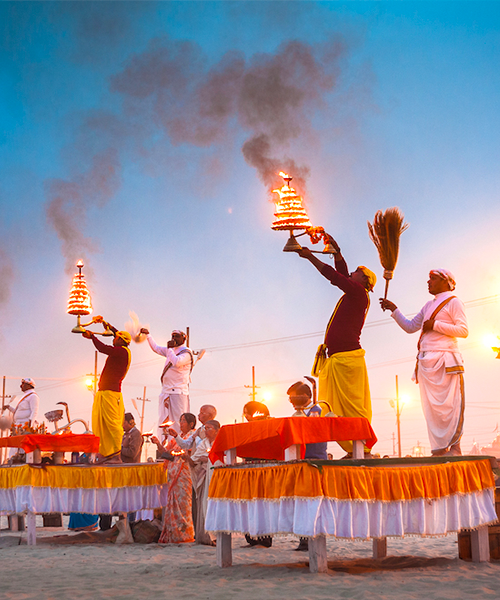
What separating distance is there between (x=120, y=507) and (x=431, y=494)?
5.34 metres

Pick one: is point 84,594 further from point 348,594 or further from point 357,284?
point 357,284

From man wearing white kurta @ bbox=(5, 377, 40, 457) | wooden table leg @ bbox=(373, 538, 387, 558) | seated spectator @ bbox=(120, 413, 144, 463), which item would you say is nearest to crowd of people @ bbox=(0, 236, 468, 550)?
wooden table leg @ bbox=(373, 538, 387, 558)

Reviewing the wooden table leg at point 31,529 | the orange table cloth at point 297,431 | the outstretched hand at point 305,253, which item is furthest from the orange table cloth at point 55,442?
the outstretched hand at point 305,253

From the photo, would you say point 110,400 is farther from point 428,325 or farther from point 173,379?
point 428,325

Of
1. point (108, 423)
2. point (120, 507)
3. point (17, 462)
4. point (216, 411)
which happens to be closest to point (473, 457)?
point (216, 411)

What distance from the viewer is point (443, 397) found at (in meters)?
7.00

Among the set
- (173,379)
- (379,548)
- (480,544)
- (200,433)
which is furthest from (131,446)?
(480,544)

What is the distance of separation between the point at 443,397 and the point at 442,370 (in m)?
0.29

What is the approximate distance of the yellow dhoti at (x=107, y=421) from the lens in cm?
1100

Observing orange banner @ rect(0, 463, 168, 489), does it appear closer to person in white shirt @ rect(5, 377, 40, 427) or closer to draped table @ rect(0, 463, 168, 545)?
draped table @ rect(0, 463, 168, 545)

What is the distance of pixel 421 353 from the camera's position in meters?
7.29

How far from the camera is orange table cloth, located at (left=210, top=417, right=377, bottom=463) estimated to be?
18.3 feet

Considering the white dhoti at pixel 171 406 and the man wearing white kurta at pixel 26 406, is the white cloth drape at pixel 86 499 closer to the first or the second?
the white dhoti at pixel 171 406

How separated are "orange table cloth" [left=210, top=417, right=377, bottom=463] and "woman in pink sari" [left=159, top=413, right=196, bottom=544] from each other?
Answer: 2.95 meters
